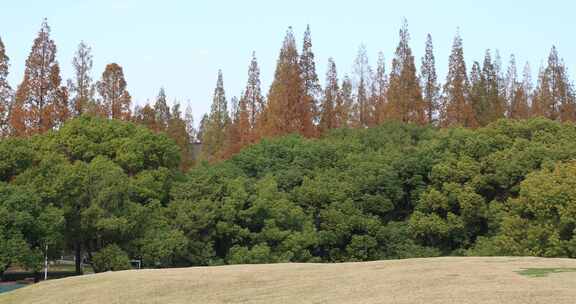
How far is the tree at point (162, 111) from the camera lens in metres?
65.2

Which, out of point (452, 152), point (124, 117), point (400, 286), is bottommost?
point (400, 286)

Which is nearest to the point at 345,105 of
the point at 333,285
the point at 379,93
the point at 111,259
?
the point at 379,93

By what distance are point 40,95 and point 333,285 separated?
36.8m

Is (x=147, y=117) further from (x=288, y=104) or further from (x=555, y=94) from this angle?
(x=555, y=94)

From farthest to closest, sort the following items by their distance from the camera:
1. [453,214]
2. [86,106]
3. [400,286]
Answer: [86,106]
[453,214]
[400,286]

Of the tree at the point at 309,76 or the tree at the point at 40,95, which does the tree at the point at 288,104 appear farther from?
the tree at the point at 40,95

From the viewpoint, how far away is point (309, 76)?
57.5m

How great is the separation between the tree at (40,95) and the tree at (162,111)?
49.1 ft

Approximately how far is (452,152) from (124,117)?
26716 mm

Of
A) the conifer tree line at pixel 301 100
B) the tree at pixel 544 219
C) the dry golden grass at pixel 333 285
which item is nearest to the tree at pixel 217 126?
the conifer tree line at pixel 301 100

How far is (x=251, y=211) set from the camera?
121 feet

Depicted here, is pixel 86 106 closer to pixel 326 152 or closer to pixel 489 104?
pixel 326 152

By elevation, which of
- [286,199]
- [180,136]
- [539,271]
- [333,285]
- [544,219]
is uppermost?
[180,136]

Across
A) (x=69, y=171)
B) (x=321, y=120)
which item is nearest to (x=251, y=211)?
(x=69, y=171)
